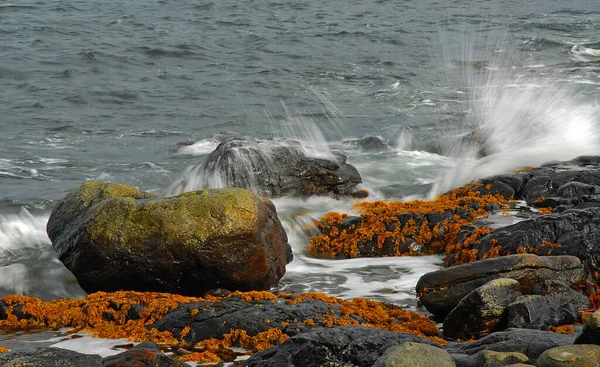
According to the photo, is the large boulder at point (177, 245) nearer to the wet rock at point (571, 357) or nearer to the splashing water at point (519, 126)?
the wet rock at point (571, 357)

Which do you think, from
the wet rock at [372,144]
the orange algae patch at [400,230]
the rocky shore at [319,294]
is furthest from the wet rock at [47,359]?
the wet rock at [372,144]

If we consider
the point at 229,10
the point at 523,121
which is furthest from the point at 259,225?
the point at 229,10

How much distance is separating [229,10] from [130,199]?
2251cm

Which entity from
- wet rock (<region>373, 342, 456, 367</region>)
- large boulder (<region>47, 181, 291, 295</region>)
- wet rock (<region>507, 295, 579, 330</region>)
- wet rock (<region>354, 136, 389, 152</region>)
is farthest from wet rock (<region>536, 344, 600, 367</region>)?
wet rock (<region>354, 136, 389, 152</region>)

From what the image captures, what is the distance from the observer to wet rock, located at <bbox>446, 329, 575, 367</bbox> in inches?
194

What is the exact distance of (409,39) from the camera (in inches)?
1032

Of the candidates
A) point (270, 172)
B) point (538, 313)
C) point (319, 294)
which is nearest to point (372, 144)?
point (270, 172)

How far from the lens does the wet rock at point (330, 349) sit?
491 cm

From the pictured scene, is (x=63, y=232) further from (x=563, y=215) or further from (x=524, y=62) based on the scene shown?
(x=524, y=62)

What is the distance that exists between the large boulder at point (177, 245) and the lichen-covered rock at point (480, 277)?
182cm

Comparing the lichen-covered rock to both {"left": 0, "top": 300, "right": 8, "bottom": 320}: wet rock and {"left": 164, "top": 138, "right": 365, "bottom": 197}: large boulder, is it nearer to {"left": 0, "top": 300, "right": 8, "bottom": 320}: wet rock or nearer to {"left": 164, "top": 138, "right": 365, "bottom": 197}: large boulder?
{"left": 0, "top": 300, "right": 8, "bottom": 320}: wet rock

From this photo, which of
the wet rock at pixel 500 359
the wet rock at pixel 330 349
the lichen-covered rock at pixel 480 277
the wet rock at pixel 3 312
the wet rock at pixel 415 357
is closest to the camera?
the wet rock at pixel 415 357

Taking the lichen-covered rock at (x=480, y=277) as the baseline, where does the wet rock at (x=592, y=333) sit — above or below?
above

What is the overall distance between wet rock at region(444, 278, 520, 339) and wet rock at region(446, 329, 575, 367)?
0.73 metres
